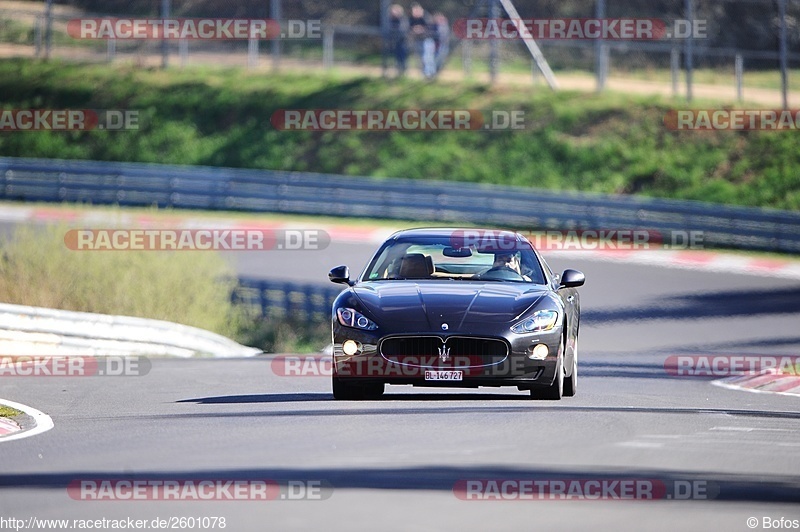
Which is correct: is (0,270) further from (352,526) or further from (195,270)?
(352,526)

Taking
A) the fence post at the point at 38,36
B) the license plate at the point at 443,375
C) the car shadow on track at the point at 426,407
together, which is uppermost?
the fence post at the point at 38,36

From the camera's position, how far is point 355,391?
12.2 meters

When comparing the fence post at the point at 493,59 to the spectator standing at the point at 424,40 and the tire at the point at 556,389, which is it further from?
the tire at the point at 556,389

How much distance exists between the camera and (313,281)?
2581cm

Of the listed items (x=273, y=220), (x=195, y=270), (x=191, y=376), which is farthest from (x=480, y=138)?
(x=191, y=376)

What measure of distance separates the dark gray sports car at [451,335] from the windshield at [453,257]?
9 cm

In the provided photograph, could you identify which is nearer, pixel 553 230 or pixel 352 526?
pixel 352 526

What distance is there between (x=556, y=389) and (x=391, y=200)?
22.2 m

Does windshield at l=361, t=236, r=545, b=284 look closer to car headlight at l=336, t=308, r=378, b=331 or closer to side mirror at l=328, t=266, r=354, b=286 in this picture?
side mirror at l=328, t=266, r=354, b=286

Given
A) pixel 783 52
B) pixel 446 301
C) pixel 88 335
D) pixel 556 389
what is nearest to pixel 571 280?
pixel 556 389

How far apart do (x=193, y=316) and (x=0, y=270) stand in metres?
3.19

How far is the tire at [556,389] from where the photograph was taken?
11961mm

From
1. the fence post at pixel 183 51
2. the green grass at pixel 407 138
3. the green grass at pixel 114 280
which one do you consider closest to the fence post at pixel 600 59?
the green grass at pixel 407 138

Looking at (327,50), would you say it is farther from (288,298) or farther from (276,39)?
(288,298)
